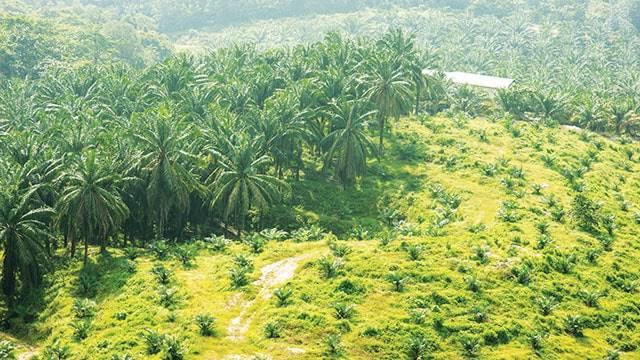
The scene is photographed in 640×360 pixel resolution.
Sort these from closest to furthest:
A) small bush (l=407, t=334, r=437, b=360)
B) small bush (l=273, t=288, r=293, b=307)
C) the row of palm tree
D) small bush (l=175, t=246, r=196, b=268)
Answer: small bush (l=407, t=334, r=437, b=360), small bush (l=273, t=288, r=293, b=307), the row of palm tree, small bush (l=175, t=246, r=196, b=268)

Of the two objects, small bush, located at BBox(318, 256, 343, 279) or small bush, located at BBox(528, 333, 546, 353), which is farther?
small bush, located at BBox(318, 256, 343, 279)

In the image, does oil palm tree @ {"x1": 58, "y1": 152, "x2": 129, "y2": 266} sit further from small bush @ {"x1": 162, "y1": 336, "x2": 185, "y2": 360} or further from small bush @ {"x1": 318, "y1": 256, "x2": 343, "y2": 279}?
small bush @ {"x1": 318, "y1": 256, "x2": 343, "y2": 279}

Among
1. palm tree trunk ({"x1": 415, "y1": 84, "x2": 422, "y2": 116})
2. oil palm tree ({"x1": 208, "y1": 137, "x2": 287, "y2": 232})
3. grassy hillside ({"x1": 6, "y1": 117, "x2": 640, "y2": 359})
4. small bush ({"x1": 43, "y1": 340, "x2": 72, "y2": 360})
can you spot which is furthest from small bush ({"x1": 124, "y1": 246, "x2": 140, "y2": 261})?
palm tree trunk ({"x1": 415, "y1": 84, "x2": 422, "y2": 116})

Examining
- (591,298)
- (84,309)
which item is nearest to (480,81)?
(591,298)

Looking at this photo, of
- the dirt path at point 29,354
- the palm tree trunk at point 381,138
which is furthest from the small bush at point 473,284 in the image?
the palm tree trunk at point 381,138

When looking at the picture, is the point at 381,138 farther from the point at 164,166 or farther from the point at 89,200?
the point at 89,200

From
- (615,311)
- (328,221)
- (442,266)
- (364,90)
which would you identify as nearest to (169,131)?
(328,221)

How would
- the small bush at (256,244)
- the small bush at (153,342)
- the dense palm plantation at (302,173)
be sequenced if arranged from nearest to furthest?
the small bush at (153,342), the dense palm plantation at (302,173), the small bush at (256,244)

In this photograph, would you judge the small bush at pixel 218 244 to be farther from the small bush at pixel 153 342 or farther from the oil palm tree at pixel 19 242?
the small bush at pixel 153 342
